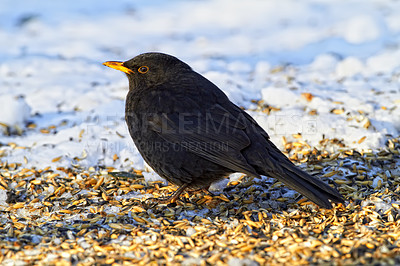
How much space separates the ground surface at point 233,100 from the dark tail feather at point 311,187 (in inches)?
6.8

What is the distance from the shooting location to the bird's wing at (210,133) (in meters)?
4.32

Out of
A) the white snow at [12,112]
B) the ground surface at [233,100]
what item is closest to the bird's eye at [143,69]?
the ground surface at [233,100]

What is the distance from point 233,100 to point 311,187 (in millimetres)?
2925

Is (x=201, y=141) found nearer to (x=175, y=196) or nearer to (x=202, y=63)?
(x=175, y=196)

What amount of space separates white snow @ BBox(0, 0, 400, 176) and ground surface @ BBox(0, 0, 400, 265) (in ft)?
0.10

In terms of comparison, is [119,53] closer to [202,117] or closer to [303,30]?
[303,30]

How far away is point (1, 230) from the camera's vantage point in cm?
403

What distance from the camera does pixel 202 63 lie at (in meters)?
8.95

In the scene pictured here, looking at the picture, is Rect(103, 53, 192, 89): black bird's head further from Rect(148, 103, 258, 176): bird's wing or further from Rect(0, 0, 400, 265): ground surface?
Rect(0, 0, 400, 265): ground surface

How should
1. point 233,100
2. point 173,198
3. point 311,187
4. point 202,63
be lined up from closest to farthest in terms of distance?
point 311,187 < point 173,198 < point 233,100 < point 202,63

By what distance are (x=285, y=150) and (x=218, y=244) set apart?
234cm

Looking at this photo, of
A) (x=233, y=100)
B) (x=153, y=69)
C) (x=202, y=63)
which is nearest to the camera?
(x=153, y=69)

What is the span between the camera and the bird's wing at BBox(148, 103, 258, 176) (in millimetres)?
4322

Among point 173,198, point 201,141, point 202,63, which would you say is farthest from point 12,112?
point 202,63
